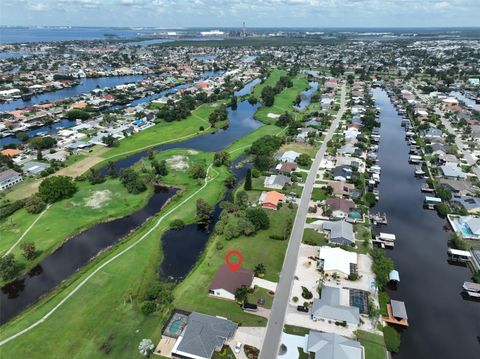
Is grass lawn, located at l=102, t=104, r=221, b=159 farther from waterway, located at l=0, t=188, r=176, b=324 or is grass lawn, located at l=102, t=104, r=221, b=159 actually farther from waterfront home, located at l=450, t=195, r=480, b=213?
waterfront home, located at l=450, t=195, r=480, b=213

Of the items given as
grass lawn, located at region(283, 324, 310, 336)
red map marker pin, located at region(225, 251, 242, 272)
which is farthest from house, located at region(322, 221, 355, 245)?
grass lawn, located at region(283, 324, 310, 336)

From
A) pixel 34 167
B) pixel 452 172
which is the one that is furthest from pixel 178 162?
pixel 452 172

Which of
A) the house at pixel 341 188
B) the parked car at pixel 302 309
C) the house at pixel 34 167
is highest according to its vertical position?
the house at pixel 341 188

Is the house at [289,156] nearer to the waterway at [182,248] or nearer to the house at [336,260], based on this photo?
the waterway at [182,248]

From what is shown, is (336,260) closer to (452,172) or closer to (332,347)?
(332,347)

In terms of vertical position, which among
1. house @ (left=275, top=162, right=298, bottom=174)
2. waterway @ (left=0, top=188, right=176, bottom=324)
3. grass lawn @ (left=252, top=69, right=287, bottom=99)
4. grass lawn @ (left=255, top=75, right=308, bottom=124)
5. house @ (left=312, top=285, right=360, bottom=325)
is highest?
grass lawn @ (left=252, top=69, right=287, bottom=99)

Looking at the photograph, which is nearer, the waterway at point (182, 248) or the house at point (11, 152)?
the waterway at point (182, 248)

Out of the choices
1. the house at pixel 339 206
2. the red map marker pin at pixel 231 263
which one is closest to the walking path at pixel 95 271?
the red map marker pin at pixel 231 263
